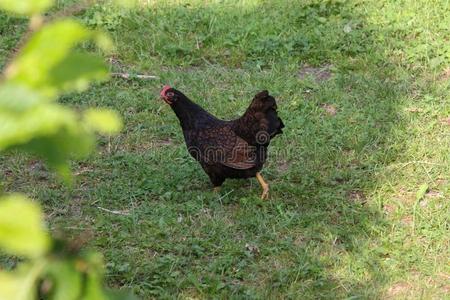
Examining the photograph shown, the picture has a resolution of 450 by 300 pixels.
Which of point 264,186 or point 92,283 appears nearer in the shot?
point 92,283

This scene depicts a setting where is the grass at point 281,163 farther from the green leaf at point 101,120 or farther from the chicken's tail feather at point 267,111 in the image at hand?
the green leaf at point 101,120

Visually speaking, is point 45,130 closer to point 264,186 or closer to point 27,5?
point 27,5

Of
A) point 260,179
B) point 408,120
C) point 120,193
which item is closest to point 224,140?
point 260,179

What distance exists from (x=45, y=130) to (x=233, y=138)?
407 cm

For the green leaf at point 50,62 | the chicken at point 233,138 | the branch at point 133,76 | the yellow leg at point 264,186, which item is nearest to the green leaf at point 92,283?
the green leaf at point 50,62

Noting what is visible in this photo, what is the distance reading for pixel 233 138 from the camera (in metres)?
4.95

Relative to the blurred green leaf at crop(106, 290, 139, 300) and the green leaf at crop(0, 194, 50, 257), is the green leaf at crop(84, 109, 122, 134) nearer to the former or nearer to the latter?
the green leaf at crop(0, 194, 50, 257)

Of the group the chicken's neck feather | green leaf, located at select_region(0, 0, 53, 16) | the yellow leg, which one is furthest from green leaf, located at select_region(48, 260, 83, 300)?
the chicken's neck feather

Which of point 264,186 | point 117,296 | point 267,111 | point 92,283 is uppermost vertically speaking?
point 92,283

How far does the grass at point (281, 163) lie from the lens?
427 cm

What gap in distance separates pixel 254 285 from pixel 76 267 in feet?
10.6

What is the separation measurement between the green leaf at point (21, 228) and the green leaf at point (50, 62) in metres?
0.15

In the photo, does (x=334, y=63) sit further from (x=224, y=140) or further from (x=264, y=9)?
(x=224, y=140)

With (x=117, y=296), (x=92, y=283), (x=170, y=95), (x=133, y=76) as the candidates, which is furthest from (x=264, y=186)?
(x=92, y=283)
